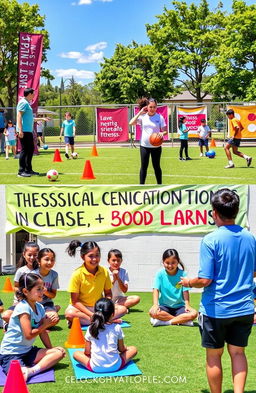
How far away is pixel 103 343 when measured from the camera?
477cm

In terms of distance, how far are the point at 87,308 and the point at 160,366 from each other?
5.70 feet

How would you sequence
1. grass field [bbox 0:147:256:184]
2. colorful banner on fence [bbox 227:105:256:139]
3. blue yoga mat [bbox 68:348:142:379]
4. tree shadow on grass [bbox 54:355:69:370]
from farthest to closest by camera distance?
colorful banner on fence [bbox 227:105:256:139]
grass field [bbox 0:147:256:184]
tree shadow on grass [bbox 54:355:69:370]
blue yoga mat [bbox 68:348:142:379]

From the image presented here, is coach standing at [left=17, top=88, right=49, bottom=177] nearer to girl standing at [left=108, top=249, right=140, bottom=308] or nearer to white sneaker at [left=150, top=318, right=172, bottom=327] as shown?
girl standing at [left=108, top=249, right=140, bottom=308]

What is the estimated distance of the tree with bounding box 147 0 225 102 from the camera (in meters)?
45.5

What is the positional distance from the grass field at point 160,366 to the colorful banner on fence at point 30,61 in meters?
14.0

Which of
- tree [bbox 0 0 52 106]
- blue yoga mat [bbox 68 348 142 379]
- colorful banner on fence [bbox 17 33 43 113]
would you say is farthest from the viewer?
tree [bbox 0 0 52 106]

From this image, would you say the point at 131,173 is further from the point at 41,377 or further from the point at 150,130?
the point at 41,377

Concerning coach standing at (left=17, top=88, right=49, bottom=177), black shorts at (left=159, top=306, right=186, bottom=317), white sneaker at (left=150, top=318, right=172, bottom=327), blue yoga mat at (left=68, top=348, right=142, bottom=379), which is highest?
coach standing at (left=17, top=88, right=49, bottom=177)

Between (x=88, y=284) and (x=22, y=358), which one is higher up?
(x=88, y=284)

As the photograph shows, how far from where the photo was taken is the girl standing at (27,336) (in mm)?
4594

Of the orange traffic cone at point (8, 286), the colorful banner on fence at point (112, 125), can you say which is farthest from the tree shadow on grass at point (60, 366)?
the colorful banner on fence at point (112, 125)

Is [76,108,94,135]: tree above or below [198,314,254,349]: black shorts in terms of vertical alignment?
above

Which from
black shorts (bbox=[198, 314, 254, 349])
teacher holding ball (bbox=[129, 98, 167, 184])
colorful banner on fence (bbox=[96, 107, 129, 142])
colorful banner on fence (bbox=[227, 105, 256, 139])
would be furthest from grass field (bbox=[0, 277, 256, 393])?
colorful banner on fence (bbox=[96, 107, 129, 142])

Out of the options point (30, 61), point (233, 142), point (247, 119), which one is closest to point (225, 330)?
point (233, 142)
